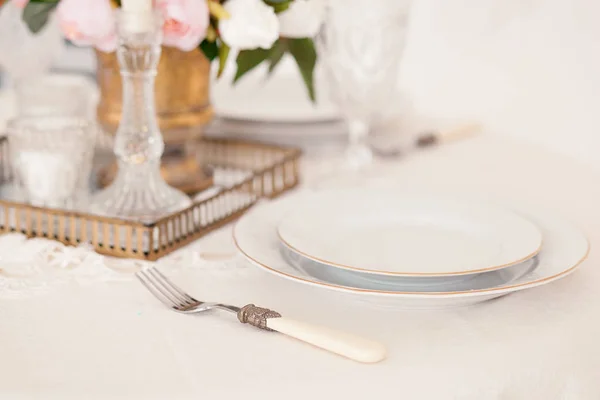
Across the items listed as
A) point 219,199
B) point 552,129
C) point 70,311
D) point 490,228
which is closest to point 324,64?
point 219,199

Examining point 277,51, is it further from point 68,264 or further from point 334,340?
point 334,340

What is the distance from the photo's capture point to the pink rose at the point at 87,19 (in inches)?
35.2

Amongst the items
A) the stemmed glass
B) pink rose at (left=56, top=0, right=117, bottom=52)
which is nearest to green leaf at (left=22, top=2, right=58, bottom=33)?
pink rose at (left=56, top=0, right=117, bottom=52)

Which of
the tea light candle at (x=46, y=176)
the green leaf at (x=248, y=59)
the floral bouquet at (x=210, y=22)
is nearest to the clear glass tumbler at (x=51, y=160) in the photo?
the tea light candle at (x=46, y=176)

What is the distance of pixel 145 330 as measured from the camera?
0.68 metres

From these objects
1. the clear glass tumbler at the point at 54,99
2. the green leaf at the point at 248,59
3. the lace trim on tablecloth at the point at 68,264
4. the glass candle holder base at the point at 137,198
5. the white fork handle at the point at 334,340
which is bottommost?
the lace trim on tablecloth at the point at 68,264

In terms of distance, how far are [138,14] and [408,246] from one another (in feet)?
1.33

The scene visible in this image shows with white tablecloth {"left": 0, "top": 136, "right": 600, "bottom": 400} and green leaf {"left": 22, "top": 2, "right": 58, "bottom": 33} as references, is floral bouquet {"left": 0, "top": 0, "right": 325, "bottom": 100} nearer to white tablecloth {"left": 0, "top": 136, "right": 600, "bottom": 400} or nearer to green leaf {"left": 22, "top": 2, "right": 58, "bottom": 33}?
green leaf {"left": 22, "top": 2, "right": 58, "bottom": 33}

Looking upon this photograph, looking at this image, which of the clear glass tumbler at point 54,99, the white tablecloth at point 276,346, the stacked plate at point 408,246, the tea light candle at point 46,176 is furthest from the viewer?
the clear glass tumbler at point 54,99

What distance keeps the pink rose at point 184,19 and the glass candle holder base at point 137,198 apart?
165 mm

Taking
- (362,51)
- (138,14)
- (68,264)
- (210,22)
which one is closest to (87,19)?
(138,14)

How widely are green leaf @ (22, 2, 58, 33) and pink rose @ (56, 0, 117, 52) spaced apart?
5.9 inches

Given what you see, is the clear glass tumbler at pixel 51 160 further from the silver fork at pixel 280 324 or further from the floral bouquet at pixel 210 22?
the silver fork at pixel 280 324

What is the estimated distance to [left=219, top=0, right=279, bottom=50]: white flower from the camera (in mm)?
922
